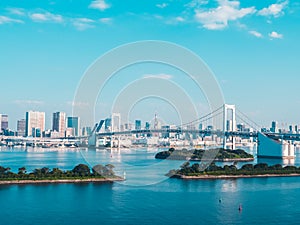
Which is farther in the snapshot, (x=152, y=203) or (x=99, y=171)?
(x=99, y=171)

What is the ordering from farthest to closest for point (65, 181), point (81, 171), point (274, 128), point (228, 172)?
1. point (274, 128)
2. point (228, 172)
3. point (81, 171)
4. point (65, 181)

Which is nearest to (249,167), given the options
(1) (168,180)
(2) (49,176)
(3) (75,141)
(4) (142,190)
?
(1) (168,180)

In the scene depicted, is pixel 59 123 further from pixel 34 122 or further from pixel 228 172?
pixel 228 172

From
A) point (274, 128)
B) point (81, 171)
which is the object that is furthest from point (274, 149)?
point (274, 128)

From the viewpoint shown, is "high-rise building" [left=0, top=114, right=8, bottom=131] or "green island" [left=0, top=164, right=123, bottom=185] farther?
"high-rise building" [left=0, top=114, right=8, bottom=131]

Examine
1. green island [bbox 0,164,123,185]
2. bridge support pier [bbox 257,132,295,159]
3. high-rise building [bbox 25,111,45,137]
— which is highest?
high-rise building [bbox 25,111,45,137]

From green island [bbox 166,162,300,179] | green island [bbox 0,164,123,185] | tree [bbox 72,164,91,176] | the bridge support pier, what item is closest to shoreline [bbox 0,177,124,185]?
green island [bbox 0,164,123,185]

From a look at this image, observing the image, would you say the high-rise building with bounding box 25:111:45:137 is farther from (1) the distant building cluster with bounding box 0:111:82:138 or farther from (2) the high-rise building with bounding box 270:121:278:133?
(2) the high-rise building with bounding box 270:121:278:133

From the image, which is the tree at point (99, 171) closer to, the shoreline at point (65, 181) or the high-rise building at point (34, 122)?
the shoreline at point (65, 181)
